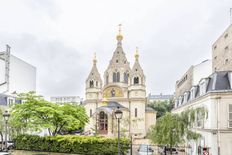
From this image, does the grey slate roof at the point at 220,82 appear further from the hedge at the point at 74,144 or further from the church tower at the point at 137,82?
the church tower at the point at 137,82

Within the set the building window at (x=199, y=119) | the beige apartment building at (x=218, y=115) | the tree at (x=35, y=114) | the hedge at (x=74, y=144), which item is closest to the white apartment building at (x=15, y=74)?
the tree at (x=35, y=114)

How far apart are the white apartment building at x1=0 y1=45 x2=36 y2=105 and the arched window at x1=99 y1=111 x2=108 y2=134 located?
17830mm

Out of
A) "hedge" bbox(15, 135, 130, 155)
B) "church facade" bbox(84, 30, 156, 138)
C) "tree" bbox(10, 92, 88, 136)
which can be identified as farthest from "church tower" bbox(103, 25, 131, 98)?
"hedge" bbox(15, 135, 130, 155)

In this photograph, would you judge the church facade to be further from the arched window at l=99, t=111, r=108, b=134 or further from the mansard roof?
the mansard roof

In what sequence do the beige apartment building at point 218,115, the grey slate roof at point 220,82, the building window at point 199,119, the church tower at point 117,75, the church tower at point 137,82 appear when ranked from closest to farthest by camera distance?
the beige apartment building at point 218,115
the grey slate roof at point 220,82
the building window at point 199,119
the church tower at point 137,82
the church tower at point 117,75

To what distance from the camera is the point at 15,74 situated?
103 ft

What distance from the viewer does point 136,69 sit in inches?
2389

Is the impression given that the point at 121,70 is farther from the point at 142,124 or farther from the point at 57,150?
the point at 57,150

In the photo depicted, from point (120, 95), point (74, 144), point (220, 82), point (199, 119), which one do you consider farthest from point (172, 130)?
point (120, 95)

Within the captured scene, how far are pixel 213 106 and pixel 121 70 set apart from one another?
42846 millimetres

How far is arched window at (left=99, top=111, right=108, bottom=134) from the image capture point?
51.6 m

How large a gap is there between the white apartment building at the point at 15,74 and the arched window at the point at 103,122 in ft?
58.5

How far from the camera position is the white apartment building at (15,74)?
86.2 feet

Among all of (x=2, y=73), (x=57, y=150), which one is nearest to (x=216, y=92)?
(x=57, y=150)
